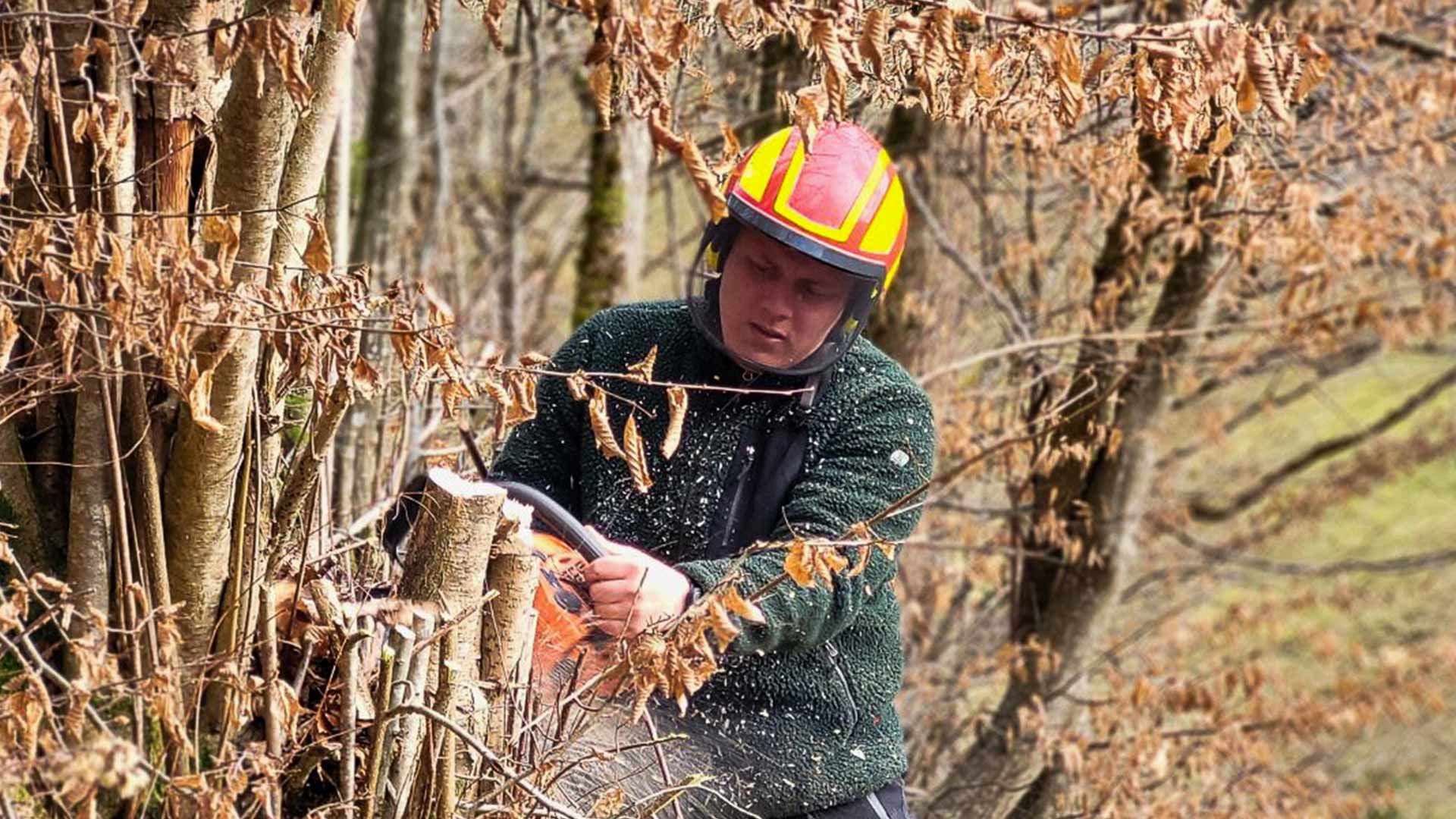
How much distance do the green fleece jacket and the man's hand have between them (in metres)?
0.32

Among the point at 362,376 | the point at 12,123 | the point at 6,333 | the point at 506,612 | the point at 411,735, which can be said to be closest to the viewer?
the point at 12,123

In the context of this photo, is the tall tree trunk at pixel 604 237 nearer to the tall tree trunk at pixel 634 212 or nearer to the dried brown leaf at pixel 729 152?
the tall tree trunk at pixel 634 212

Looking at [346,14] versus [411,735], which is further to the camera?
[411,735]

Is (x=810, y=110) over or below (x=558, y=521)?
over

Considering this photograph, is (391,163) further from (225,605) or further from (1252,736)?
(225,605)

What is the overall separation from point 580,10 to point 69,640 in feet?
4.17

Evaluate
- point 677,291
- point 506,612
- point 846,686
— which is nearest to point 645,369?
point 506,612

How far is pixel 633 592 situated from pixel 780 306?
32.2 inches

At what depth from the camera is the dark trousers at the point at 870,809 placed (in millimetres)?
3840

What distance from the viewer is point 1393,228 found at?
7.63 metres

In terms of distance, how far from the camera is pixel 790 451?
379 cm

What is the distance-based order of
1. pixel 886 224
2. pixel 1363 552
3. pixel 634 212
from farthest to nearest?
pixel 1363 552 < pixel 634 212 < pixel 886 224

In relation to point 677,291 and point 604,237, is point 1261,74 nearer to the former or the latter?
point 604,237

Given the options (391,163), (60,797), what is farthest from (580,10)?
(391,163)
